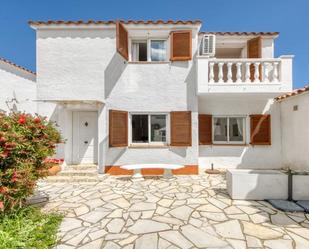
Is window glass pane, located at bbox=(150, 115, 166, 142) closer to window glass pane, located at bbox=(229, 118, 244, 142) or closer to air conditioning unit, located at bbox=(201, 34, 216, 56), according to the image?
window glass pane, located at bbox=(229, 118, 244, 142)

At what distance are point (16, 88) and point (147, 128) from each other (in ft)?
24.8

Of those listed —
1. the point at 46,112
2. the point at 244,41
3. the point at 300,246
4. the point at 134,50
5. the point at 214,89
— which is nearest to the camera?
the point at 300,246

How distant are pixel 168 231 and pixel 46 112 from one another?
304 inches

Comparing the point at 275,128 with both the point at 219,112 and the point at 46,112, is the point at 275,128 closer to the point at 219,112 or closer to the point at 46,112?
the point at 219,112

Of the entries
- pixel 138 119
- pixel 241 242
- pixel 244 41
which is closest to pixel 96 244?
pixel 241 242

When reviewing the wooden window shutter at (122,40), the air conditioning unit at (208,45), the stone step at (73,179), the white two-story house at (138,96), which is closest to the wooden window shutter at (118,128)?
the white two-story house at (138,96)

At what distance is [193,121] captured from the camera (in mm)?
8453

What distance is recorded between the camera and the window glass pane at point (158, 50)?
29.1 feet

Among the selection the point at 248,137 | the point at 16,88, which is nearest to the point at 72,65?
the point at 16,88

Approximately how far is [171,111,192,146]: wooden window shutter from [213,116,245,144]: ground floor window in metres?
1.79

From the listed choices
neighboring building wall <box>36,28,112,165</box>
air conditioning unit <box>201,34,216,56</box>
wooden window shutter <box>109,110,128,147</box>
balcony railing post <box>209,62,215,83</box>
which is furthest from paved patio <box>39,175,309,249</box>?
air conditioning unit <box>201,34,216,56</box>

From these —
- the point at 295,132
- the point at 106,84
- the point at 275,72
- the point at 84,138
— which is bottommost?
the point at 84,138

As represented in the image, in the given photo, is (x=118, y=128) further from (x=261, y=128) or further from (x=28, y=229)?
(x=261, y=128)

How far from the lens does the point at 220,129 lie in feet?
30.4
